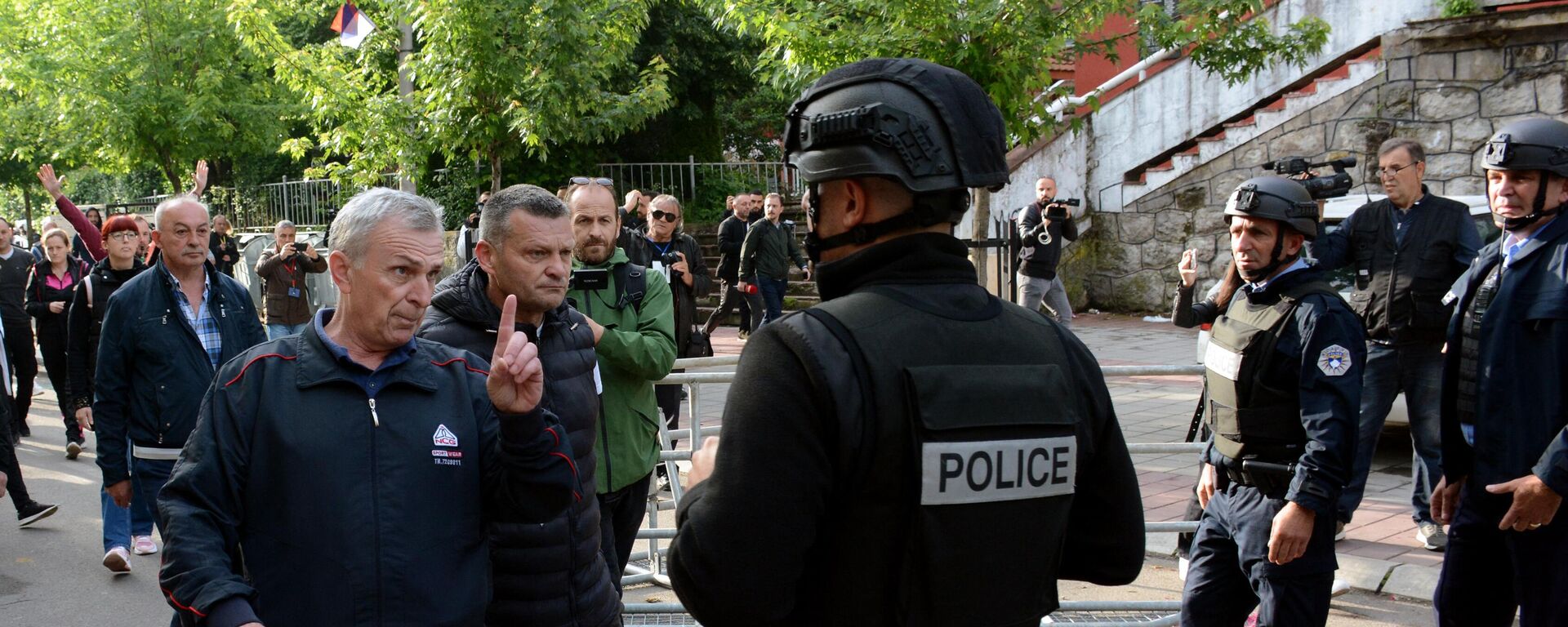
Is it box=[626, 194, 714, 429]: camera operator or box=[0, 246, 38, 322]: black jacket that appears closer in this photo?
box=[626, 194, 714, 429]: camera operator

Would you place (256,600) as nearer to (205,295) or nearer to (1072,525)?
(1072,525)

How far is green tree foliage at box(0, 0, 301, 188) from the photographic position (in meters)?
23.2

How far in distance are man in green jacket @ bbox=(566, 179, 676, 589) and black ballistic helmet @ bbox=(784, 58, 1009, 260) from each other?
2230mm

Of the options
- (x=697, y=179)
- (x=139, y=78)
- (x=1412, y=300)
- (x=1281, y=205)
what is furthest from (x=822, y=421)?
(x=139, y=78)

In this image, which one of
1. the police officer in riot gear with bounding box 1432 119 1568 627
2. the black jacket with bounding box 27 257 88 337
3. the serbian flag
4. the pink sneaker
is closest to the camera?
the police officer in riot gear with bounding box 1432 119 1568 627

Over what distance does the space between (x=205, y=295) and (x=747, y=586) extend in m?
4.52

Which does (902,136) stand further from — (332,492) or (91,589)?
(91,589)

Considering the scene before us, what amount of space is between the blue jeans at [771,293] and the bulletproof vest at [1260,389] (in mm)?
10397

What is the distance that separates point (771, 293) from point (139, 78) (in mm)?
15550

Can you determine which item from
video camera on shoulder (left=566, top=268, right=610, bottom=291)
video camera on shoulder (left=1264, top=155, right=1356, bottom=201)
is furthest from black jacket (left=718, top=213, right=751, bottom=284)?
video camera on shoulder (left=566, top=268, right=610, bottom=291)

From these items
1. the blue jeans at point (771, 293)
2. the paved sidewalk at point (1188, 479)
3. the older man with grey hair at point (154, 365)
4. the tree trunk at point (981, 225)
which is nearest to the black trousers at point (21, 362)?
the paved sidewalk at point (1188, 479)

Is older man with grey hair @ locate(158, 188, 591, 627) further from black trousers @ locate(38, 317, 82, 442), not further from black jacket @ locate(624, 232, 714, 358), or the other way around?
black trousers @ locate(38, 317, 82, 442)

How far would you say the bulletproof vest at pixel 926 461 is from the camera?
1965 mm

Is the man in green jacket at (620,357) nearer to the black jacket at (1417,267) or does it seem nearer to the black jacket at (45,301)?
the black jacket at (1417,267)
